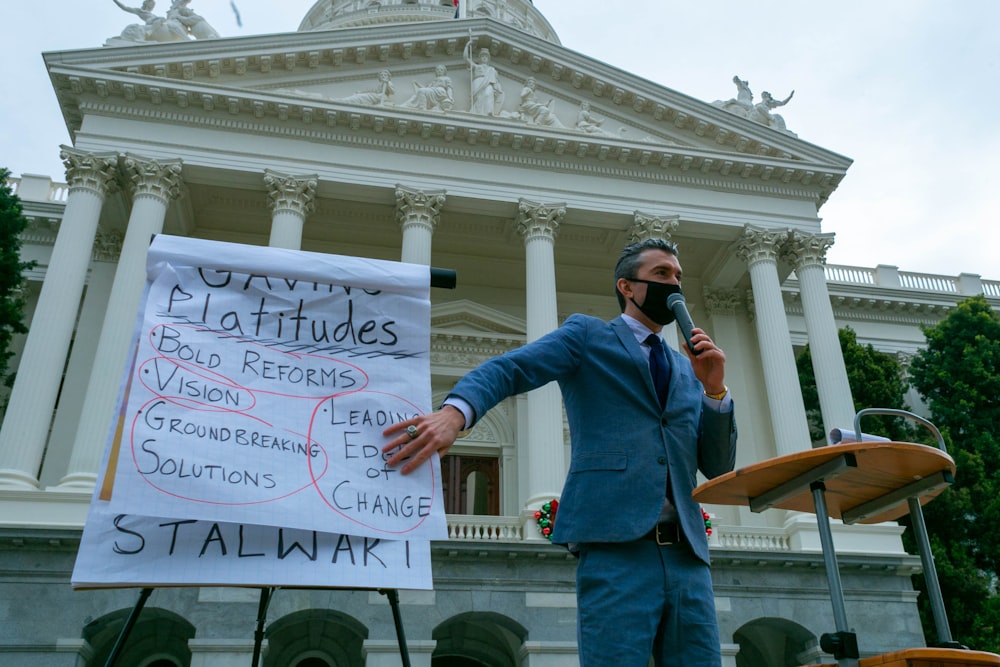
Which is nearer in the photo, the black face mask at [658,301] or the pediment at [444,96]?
the black face mask at [658,301]

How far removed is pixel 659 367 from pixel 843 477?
1.12 meters

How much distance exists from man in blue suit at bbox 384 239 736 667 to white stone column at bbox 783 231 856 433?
1727cm

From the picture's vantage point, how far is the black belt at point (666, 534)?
145 inches

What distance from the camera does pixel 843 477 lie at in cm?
432

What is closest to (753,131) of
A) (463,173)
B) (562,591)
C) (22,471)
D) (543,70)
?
(543,70)

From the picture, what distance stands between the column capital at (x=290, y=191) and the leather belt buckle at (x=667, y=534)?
18.0 meters

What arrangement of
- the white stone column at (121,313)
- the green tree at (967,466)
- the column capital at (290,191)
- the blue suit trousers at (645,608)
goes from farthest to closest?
the green tree at (967,466)
the column capital at (290,191)
the white stone column at (121,313)
the blue suit trousers at (645,608)

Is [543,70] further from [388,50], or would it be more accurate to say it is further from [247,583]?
[247,583]

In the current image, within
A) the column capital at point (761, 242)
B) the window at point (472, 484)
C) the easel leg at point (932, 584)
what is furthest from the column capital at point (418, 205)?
the easel leg at point (932, 584)

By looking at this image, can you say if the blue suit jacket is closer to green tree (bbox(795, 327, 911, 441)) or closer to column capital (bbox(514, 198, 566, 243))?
column capital (bbox(514, 198, 566, 243))

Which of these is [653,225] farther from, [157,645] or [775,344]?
[157,645]

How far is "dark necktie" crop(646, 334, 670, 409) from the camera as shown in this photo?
163 inches

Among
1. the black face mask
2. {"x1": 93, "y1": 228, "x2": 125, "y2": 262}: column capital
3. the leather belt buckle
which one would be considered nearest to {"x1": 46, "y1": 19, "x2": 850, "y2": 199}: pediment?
{"x1": 93, "y1": 228, "x2": 125, "y2": 262}: column capital

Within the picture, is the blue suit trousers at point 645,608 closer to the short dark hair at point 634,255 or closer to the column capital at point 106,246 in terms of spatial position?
the short dark hair at point 634,255
